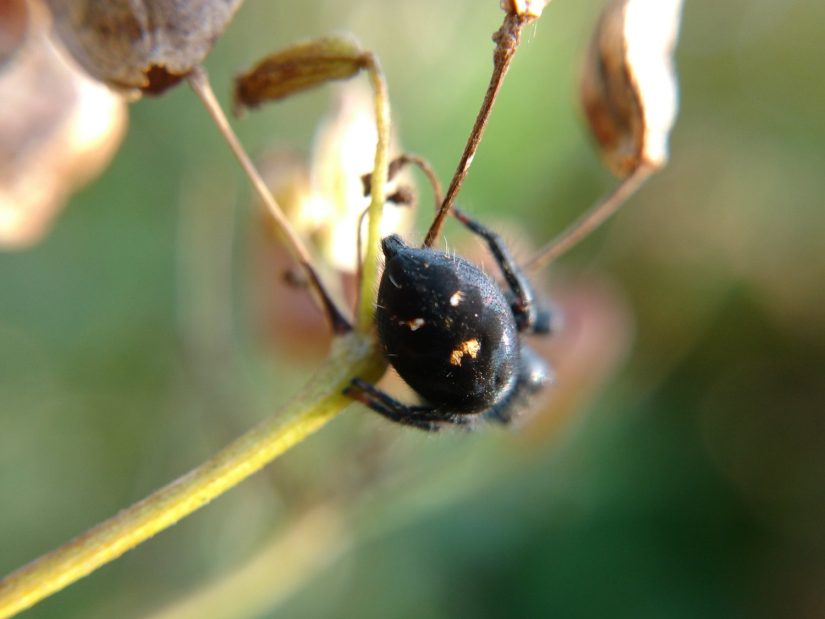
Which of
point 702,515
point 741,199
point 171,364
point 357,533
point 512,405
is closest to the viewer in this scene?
point 512,405

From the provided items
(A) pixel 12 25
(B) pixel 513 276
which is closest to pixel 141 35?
(A) pixel 12 25

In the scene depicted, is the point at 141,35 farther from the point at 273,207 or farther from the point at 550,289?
the point at 550,289

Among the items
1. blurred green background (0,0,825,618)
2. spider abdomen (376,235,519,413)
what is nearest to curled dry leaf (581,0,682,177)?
spider abdomen (376,235,519,413)

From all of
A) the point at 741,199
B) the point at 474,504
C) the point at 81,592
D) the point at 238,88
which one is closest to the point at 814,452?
the point at 741,199

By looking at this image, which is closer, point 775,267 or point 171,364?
point 171,364

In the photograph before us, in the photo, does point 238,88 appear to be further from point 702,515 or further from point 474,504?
point 702,515

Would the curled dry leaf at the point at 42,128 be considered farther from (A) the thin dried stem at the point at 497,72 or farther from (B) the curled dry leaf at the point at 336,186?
(A) the thin dried stem at the point at 497,72

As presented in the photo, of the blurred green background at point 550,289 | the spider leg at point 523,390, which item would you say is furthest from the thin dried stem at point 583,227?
the blurred green background at point 550,289
